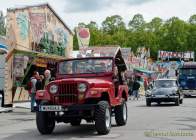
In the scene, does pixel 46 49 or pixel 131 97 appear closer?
pixel 46 49

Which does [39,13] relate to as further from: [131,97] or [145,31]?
[145,31]

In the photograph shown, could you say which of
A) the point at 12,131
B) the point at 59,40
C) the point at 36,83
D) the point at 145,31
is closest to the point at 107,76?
the point at 12,131

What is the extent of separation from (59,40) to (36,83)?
14647mm

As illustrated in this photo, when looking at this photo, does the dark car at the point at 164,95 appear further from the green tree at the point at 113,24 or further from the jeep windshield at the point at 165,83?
the green tree at the point at 113,24

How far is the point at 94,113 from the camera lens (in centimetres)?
1400

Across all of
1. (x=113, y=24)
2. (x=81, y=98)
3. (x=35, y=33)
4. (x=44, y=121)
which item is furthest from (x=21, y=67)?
(x=113, y=24)

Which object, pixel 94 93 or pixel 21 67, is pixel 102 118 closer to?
pixel 94 93

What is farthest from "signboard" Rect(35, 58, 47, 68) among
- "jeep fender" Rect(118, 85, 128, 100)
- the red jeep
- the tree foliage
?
the tree foliage

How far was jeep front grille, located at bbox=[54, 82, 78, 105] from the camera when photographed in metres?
14.1

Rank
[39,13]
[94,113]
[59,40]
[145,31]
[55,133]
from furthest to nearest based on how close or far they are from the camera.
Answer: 1. [145,31]
2. [59,40]
3. [39,13]
4. [55,133]
5. [94,113]

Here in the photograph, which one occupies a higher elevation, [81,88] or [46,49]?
[46,49]

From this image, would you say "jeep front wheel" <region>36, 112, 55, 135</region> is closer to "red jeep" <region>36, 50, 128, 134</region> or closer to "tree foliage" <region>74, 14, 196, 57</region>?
"red jeep" <region>36, 50, 128, 134</region>

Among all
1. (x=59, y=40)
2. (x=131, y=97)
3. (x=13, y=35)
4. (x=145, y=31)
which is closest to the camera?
(x=13, y=35)

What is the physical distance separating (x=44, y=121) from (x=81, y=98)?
1300 mm
